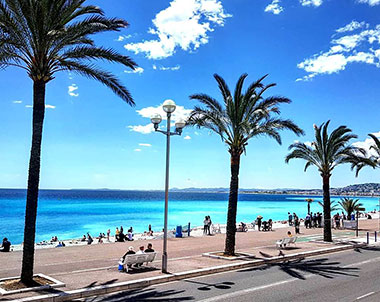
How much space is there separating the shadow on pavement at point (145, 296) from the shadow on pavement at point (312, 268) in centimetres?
460

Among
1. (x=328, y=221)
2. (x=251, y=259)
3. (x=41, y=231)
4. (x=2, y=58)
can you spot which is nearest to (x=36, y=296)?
(x=2, y=58)

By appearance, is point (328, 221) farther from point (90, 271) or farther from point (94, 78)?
point (94, 78)

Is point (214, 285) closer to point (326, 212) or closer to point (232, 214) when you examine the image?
point (232, 214)

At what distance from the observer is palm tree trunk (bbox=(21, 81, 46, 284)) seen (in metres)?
10.5

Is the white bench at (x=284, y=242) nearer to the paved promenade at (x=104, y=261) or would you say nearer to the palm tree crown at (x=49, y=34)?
the paved promenade at (x=104, y=261)

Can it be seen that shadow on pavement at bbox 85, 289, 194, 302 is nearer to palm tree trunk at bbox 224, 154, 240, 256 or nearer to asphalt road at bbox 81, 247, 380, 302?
asphalt road at bbox 81, 247, 380, 302

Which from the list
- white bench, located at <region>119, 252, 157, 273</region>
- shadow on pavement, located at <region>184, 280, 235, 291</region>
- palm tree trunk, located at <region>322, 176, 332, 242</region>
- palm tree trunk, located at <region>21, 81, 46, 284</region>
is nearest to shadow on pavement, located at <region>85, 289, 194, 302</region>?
shadow on pavement, located at <region>184, 280, 235, 291</region>

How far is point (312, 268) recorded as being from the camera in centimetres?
1420

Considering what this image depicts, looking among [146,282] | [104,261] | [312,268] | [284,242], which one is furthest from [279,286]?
[284,242]

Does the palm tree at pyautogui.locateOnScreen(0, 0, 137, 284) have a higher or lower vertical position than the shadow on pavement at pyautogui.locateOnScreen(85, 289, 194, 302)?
higher

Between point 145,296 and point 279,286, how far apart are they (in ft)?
13.6

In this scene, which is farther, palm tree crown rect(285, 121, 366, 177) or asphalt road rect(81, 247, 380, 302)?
palm tree crown rect(285, 121, 366, 177)

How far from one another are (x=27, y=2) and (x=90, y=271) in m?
8.92

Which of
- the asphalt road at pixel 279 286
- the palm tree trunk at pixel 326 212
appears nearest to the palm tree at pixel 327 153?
the palm tree trunk at pixel 326 212
